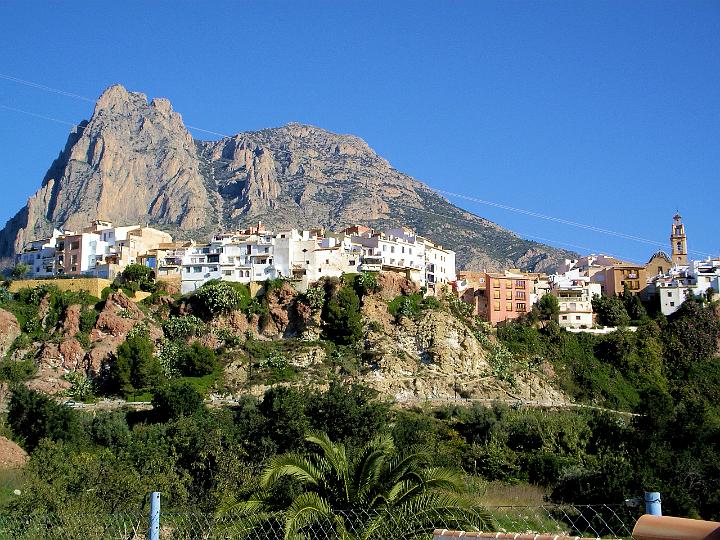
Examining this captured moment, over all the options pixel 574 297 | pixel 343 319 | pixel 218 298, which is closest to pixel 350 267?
pixel 343 319

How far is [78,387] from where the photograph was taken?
53.2 meters

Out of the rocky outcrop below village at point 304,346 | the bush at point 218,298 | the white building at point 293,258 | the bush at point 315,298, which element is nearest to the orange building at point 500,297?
the white building at point 293,258

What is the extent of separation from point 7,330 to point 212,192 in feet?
329

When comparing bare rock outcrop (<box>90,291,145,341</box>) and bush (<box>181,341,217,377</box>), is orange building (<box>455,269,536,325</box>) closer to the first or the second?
bush (<box>181,341,217,377</box>)

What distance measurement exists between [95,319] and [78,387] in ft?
21.1

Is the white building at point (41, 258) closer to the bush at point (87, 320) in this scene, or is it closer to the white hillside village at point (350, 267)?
the white hillside village at point (350, 267)

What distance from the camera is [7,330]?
57688 millimetres

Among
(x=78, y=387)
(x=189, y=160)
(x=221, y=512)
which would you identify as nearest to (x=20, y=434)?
(x=78, y=387)

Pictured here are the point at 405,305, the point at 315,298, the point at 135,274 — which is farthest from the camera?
the point at 135,274

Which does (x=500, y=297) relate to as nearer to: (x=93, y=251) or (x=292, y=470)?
(x=93, y=251)

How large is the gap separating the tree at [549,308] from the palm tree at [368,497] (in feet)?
177

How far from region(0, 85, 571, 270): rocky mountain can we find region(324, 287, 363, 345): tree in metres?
72.4

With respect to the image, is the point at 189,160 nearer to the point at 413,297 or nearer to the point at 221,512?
the point at 413,297

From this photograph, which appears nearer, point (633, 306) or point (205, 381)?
point (205, 381)
